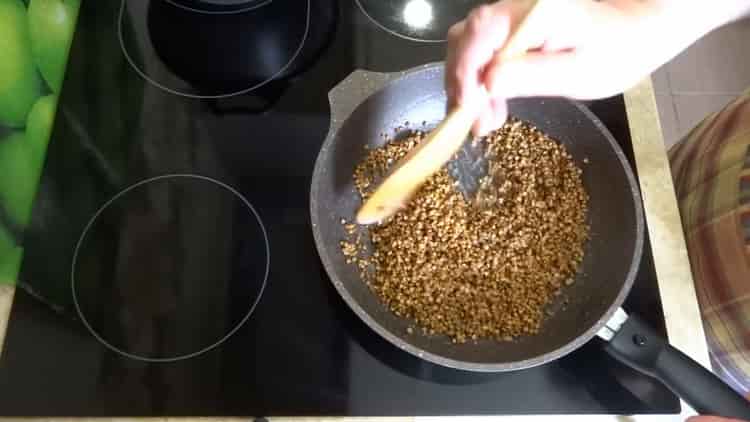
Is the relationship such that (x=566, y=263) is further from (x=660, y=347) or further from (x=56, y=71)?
(x=56, y=71)

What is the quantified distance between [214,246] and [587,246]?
50 centimetres

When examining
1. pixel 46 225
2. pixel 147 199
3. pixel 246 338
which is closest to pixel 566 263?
pixel 246 338

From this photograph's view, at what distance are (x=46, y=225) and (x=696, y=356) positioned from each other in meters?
0.85

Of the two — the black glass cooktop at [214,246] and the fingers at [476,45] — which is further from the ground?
the fingers at [476,45]

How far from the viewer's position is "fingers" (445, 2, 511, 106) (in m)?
0.65

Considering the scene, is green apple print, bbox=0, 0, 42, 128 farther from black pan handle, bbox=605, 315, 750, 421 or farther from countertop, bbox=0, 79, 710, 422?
black pan handle, bbox=605, 315, 750, 421

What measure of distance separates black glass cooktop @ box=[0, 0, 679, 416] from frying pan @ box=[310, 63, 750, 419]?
4 centimetres

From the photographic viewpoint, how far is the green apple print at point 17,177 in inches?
31.8

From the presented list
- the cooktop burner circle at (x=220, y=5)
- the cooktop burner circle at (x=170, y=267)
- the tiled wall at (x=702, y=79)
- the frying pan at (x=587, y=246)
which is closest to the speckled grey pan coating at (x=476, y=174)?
the frying pan at (x=587, y=246)

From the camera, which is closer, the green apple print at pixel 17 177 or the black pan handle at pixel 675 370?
the black pan handle at pixel 675 370

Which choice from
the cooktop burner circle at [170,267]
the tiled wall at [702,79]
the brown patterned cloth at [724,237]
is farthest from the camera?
the tiled wall at [702,79]

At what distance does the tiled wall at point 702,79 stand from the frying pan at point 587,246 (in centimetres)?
99

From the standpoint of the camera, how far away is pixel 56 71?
92 cm

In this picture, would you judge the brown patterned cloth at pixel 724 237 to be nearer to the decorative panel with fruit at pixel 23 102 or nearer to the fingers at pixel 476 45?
the fingers at pixel 476 45
